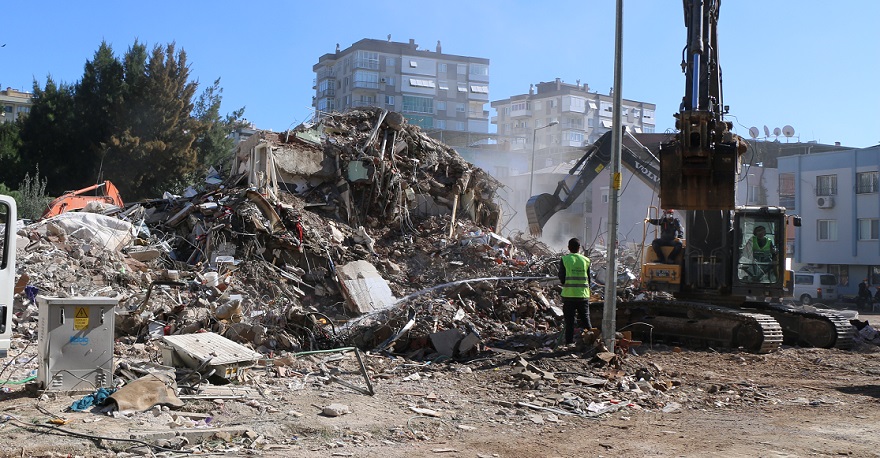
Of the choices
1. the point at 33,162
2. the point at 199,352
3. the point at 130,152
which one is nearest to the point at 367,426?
the point at 199,352

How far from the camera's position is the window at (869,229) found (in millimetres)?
44031

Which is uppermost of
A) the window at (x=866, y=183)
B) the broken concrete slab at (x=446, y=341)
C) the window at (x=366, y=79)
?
the window at (x=366, y=79)

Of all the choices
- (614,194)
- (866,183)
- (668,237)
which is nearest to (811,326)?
(668,237)

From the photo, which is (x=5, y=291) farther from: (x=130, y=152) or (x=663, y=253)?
(x=130, y=152)

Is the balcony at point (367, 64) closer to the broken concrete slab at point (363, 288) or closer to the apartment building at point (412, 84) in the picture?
the apartment building at point (412, 84)

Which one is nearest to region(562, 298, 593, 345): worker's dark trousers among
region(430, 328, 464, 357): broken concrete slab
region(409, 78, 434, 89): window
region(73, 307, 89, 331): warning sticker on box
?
region(430, 328, 464, 357): broken concrete slab

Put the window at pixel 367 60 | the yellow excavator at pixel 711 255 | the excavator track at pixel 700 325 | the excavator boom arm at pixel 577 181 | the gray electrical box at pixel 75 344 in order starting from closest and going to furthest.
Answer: the gray electrical box at pixel 75 344
the yellow excavator at pixel 711 255
the excavator track at pixel 700 325
the excavator boom arm at pixel 577 181
the window at pixel 367 60

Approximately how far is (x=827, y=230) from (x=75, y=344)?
45.6 meters

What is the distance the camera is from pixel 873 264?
43938 millimetres

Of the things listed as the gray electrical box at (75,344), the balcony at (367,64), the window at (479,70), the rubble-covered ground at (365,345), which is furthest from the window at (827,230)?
the window at (479,70)

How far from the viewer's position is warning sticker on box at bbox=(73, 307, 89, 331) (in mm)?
8430

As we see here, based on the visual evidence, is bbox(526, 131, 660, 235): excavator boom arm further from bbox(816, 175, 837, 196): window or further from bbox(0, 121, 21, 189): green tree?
bbox(816, 175, 837, 196): window

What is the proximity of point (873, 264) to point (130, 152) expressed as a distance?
37086 mm

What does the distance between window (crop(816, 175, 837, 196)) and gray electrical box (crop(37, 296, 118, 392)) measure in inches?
1772
